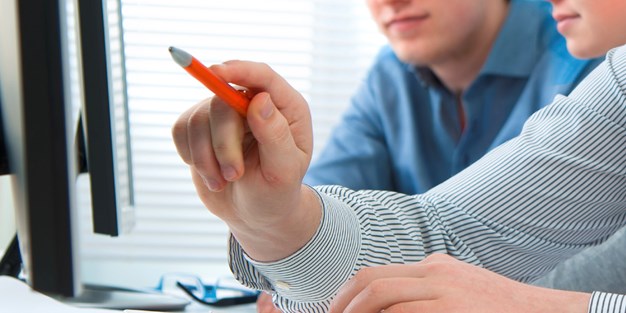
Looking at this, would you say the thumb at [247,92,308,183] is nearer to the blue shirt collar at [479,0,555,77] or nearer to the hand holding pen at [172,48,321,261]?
the hand holding pen at [172,48,321,261]

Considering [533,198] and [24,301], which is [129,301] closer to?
[24,301]

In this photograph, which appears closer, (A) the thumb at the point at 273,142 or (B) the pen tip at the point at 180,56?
(B) the pen tip at the point at 180,56

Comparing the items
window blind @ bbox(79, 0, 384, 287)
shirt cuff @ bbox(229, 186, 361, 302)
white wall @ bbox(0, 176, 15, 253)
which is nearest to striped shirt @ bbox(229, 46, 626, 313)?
shirt cuff @ bbox(229, 186, 361, 302)

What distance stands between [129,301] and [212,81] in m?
0.57

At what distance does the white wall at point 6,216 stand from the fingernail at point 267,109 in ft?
2.05

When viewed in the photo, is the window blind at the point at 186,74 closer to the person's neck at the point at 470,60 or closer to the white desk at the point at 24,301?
the person's neck at the point at 470,60

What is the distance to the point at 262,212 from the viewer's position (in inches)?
27.9

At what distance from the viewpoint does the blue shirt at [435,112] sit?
5.77 ft

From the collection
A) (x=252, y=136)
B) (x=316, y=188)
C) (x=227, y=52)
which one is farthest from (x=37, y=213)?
(x=227, y=52)

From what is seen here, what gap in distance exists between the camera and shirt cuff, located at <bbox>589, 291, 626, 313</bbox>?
26.5 inches

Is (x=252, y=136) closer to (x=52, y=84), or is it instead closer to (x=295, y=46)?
(x=52, y=84)

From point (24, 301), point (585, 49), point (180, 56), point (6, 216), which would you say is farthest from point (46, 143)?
point (585, 49)

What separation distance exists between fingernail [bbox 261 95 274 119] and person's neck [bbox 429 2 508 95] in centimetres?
128

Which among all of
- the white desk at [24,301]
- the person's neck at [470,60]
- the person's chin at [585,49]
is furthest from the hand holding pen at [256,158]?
the person's neck at [470,60]
